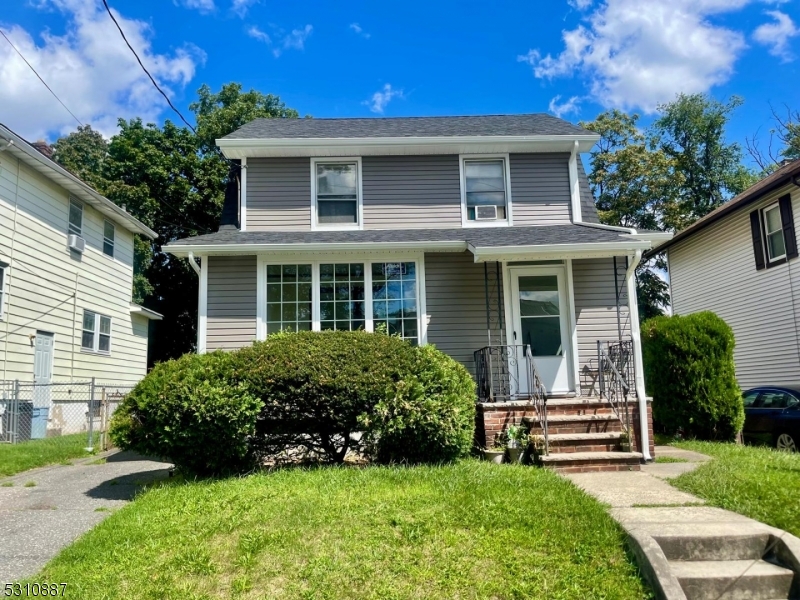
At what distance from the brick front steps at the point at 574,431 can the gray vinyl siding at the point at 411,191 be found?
3946mm

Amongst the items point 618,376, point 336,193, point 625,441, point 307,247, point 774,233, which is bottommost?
point 625,441

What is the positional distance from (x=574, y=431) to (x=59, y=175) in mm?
12845

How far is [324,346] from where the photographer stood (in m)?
6.64

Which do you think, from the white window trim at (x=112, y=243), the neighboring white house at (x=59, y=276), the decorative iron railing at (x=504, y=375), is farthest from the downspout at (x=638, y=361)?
the white window trim at (x=112, y=243)

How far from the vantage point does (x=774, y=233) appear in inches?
549

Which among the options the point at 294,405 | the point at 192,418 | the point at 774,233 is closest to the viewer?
the point at 192,418

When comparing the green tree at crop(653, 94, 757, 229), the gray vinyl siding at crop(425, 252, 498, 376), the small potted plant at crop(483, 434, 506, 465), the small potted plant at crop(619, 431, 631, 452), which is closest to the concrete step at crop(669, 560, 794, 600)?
the small potted plant at crop(619, 431, 631, 452)

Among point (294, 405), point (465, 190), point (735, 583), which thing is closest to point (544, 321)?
point (465, 190)

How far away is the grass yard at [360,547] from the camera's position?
3693 millimetres

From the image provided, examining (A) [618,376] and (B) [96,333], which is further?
(B) [96,333]

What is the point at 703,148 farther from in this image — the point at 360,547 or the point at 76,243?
the point at 360,547

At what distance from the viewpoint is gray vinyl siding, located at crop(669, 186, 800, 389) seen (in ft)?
44.2

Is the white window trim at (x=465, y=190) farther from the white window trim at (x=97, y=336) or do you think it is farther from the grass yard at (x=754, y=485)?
the white window trim at (x=97, y=336)

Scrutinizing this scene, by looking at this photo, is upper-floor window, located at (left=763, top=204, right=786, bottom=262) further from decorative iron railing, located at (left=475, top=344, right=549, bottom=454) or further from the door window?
decorative iron railing, located at (left=475, top=344, right=549, bottom=454)
